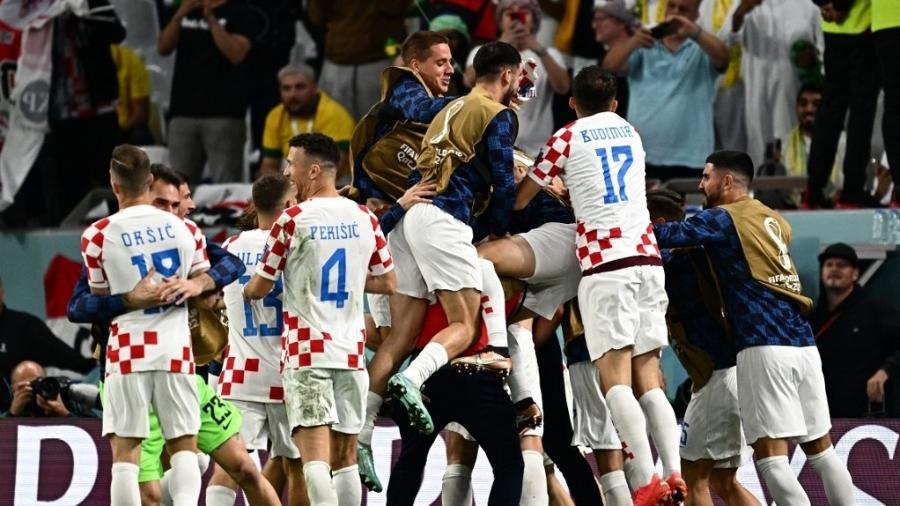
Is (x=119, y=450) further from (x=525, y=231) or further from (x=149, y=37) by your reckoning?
(x=149, y=37)

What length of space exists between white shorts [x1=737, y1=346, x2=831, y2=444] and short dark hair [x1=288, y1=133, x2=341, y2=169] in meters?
2.78

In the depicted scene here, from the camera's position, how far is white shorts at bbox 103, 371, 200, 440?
9695mm

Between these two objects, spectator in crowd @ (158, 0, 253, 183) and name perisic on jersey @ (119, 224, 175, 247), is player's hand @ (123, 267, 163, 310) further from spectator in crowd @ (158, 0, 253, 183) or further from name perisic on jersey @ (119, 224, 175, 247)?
spectator in crowd @ (158, 0, 253, 183)

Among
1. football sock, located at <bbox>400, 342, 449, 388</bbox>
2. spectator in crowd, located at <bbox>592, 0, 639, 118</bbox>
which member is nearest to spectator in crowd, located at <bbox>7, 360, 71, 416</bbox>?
football sock, located at <bbox>400, 342, 449, 388</bbox>

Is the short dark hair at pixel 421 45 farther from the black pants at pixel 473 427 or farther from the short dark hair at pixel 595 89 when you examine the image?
the black pants at pixel 473 427

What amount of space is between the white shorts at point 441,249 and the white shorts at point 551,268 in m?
0.47

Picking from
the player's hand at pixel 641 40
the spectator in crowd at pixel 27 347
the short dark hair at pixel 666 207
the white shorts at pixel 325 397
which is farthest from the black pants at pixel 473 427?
the player's hand at pixel 641 40

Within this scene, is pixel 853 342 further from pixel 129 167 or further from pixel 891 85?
pixel 129 167

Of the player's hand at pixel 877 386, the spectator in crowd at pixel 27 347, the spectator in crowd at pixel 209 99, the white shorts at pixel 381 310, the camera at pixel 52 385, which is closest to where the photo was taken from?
the white shorts at pixel 381 310

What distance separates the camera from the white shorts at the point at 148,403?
970 cm

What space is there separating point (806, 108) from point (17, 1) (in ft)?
23.1

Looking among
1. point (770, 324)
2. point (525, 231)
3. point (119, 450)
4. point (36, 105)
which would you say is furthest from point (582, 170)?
point (36, 105)

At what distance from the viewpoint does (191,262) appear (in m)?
9.96

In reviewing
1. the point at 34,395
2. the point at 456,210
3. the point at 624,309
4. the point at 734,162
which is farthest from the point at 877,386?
the point at 34,395
